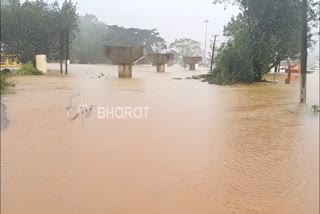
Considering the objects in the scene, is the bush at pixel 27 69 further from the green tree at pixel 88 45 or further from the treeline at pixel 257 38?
the treeline at pixel 257 38

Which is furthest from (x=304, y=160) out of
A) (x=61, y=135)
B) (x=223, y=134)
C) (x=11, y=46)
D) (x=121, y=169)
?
(x=11, y=46)

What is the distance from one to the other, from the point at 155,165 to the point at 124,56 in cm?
957

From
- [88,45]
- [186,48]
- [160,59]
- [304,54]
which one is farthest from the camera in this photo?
[186,48]

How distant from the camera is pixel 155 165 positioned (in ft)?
8.88

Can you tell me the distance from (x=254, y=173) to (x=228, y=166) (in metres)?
0.20

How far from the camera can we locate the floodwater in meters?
2.06

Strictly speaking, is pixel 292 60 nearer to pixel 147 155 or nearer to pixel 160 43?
pixel 160 43

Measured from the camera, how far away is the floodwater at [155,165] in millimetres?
2064

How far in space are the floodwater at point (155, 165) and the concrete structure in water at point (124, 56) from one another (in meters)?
7.34

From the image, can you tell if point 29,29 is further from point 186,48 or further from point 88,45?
point 186,48

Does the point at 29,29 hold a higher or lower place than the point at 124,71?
higher

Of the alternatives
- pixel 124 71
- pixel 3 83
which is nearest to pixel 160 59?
pixel 124 71

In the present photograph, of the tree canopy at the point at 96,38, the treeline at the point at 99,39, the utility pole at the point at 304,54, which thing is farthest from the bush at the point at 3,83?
the utility pole at the point at 304,54

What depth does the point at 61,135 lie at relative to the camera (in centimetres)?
330
